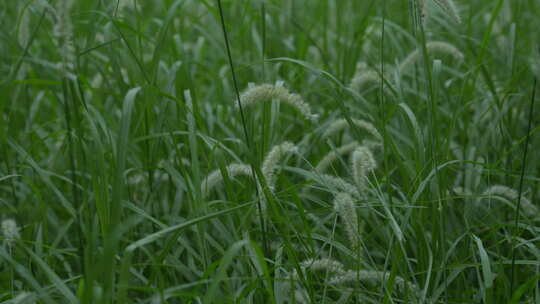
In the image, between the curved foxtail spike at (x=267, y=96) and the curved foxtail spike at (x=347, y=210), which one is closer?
the curved foxtail spike at (x=347, y=210)

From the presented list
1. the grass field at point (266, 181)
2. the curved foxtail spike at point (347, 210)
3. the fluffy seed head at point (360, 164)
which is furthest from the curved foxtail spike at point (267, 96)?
the curved foxtail spike at point (347, 210)

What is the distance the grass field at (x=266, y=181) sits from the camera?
78.5 inches

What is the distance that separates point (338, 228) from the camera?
294cm

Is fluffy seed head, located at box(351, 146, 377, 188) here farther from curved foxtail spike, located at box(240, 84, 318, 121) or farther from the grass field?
curved foxtail spike, located at box(240, 84, 318, 121)

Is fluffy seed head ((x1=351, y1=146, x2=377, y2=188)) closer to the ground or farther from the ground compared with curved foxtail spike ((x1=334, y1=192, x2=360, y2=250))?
farther from the ground

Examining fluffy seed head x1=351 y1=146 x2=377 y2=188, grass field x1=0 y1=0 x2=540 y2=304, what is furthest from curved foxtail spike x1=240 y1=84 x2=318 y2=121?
fluffy seed head x1=351 y1=146 x2=377 y2=188

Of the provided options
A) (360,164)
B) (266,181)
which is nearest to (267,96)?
(266,181)

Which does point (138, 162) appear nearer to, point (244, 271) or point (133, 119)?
point (133, 119)

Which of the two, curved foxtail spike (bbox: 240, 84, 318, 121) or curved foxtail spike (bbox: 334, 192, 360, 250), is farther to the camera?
curved foxtail spike (bbox: 240, 84, 318, 121)

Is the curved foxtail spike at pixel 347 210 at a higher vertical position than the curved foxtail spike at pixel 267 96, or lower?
lower

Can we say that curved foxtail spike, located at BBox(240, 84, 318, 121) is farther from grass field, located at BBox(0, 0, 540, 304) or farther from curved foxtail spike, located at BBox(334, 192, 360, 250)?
curved foxtail spike, located at BBox(334, 192, 360, 250)

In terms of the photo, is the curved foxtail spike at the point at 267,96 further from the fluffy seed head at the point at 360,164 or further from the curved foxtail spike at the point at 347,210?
the curved foxtail spike at the point at 347,210

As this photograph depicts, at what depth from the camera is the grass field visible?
1994mm

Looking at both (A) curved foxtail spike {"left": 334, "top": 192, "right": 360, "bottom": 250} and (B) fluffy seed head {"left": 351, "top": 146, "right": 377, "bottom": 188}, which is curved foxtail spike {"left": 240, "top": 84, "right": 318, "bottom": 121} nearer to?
(B) fluffy seed head {"left": 351, "top": 146, "right": 377, "bottom": 188}
